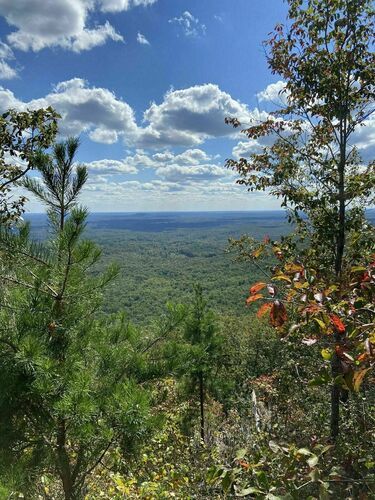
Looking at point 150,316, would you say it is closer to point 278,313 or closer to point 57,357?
point 57,357

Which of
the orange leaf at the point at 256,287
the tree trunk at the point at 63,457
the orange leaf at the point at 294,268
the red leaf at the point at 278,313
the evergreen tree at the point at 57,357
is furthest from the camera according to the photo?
the tree trunk at the point at 63,457

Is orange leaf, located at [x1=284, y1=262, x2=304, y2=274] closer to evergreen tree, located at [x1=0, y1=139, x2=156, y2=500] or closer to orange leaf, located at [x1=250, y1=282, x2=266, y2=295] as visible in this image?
orange leaf, located at [x1=250, y1=282, x2=266, y2=295]

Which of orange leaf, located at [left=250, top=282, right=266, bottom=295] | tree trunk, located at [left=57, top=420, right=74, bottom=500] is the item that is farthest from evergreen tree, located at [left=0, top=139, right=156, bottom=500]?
orange leaf, located at [left=250, top=282, right=266, bottom=295]

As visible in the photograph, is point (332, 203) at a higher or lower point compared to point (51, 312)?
higher

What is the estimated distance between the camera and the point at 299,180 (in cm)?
467

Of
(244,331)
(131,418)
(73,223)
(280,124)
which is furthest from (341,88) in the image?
(244,331)

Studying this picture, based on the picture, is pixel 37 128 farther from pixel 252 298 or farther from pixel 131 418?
pixel 252 298

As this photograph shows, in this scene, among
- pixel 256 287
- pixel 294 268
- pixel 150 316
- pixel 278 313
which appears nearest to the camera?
pixel 278 313

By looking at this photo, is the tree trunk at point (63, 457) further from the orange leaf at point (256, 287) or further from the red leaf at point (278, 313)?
the red leaf at point (278, 313)

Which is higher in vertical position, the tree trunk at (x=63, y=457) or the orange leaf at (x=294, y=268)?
the orange leaf at (x=294, y=268)

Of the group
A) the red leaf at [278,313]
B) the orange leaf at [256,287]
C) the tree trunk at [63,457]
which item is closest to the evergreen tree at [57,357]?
the tree trunk at [63,457]

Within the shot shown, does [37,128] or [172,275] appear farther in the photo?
[172,275]

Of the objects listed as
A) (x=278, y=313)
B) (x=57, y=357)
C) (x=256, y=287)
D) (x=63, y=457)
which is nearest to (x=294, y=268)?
(x=256, y=287)

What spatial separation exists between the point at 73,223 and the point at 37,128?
7.47 ft
